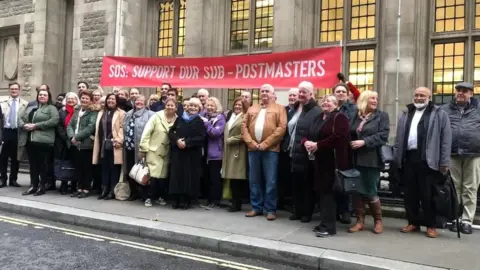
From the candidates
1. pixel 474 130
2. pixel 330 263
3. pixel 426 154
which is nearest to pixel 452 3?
pixel 474 130

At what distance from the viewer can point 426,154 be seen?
5.60 meters

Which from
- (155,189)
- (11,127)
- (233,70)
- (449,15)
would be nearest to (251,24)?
(233,70)

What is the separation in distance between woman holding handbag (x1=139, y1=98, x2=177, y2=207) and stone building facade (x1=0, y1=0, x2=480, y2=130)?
3.27m

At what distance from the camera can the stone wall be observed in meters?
15.4

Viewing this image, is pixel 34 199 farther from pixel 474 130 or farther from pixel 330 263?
pixel 474 130

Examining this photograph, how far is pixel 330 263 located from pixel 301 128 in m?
2.08

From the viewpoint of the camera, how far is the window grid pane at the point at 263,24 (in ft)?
38.3

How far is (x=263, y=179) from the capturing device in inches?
268

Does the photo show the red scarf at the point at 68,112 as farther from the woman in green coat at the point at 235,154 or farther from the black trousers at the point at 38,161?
the woman in green coat at the point at 235,154

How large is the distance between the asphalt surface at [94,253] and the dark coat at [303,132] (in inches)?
63.0

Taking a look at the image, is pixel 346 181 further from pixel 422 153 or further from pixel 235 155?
pixel 235 155

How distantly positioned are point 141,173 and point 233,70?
2.54 meters

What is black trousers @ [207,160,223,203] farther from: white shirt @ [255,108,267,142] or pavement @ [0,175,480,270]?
white shirt @ [255,108,267,142]

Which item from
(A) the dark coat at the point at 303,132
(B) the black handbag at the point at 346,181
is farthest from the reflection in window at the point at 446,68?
(B) the black handbag at the point at 346,181
